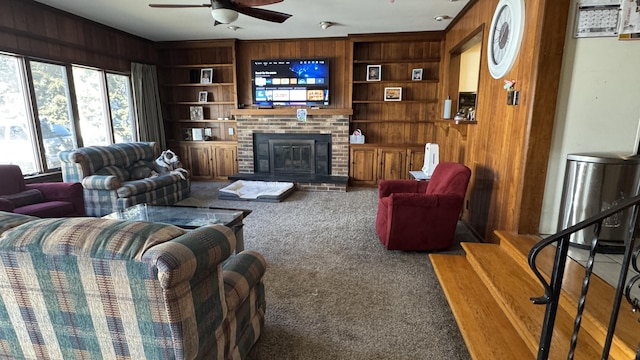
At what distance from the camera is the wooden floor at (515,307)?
61.3 inches

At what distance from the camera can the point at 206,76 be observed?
21.1 ft

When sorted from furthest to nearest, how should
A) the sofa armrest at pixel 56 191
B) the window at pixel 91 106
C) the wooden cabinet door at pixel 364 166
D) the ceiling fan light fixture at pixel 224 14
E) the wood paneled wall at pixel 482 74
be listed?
the wooden cabinet door at pixel 364 166 < the window at pixel 91 106 < the sofa armrest at pixel 56 191 < the ceiling fan light fixture at pixel 224 14 < the wood paneled wall at pixel 482 74

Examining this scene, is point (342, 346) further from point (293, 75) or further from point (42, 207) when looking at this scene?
point (293, 75)

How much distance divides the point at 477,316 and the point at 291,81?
5071mm

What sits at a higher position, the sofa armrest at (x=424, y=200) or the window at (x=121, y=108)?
the window at (x=121, y=108)

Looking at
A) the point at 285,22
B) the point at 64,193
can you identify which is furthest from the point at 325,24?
the point at 64,193

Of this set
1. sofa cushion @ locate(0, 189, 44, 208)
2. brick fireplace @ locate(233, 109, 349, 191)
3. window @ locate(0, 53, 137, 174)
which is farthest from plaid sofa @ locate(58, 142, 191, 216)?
brick fireplace @ locate(233, 109, 349, 191)

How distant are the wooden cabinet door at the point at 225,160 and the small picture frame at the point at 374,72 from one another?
2951 millimetres

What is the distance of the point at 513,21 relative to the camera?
2746 mm

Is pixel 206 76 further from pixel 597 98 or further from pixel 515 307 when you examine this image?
pixel 515 307

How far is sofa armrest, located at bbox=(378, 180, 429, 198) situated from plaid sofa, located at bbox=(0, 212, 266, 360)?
2618 millimetres

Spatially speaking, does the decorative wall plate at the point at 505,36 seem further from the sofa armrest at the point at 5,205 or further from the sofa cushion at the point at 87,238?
the sofa armrest at the point at 5,205

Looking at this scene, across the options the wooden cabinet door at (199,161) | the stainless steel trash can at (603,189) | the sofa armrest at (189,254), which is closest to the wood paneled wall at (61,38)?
the wooden cabinet door at (199,161)

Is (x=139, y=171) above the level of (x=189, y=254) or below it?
below
